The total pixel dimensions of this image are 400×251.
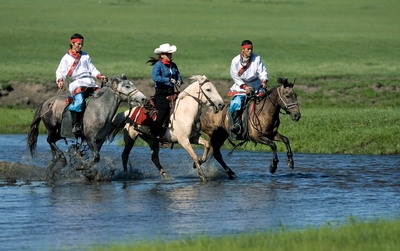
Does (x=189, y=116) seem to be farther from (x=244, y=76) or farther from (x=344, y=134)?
(x=344, y=134)

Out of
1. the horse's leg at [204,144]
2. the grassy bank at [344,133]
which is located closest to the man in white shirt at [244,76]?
the horse's leg at [204,144]

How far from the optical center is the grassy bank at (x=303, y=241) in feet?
33.1

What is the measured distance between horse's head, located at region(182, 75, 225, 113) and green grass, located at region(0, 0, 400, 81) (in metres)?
23.3

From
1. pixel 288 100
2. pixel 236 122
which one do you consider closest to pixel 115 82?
pixel 236 122

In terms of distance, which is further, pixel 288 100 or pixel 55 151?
pixel 55 151

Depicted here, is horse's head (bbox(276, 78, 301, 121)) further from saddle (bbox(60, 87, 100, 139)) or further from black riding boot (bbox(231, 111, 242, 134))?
saddle (bbox(60, 87, 100, 139))

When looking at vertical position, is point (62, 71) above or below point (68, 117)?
above

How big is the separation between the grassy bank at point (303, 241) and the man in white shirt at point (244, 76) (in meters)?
7.40

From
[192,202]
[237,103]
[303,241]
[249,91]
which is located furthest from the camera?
[237,103]

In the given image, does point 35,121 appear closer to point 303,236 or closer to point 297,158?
point 297,158

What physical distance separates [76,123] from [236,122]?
324 cm

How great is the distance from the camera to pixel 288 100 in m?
17.7

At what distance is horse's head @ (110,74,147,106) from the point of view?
A: 1691 centimetres

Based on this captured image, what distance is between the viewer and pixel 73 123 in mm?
17859
